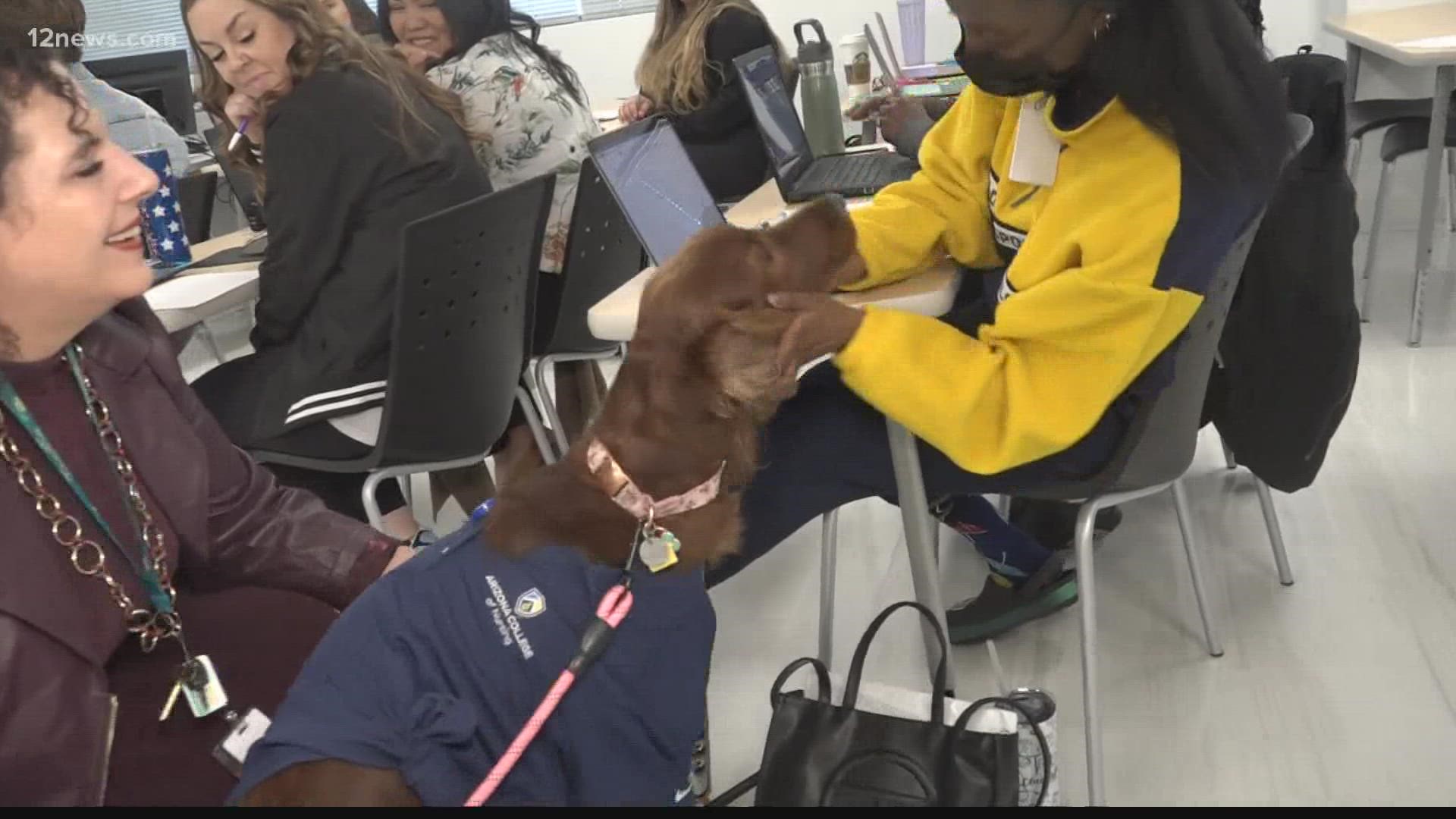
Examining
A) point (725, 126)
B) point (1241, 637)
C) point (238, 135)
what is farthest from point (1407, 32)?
point (238, 135)

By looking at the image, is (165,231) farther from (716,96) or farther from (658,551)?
(658,551)

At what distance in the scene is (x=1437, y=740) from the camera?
166 cm

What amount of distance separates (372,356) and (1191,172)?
1416mm

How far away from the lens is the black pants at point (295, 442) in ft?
6.59

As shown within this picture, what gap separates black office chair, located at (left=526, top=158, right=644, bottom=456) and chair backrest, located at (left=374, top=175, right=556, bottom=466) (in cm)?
31

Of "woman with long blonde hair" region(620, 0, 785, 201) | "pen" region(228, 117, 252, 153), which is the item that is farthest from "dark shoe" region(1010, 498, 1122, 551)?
"pen" region(228, 117, 252, 153)

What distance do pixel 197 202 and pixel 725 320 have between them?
99.4 inches

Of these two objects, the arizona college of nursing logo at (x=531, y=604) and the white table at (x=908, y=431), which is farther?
the white table at (x=908, y=431)

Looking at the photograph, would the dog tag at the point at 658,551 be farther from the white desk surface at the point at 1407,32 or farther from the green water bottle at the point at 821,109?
the white desk surface at the point at 1407,32

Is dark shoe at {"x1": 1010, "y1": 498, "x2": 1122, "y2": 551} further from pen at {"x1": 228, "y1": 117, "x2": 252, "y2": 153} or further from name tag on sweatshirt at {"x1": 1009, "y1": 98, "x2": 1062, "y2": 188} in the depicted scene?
pen at {"x1": 228, "y1": 117, "x2": 252, "y2": 153}

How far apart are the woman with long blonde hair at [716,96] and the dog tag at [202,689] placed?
211cm

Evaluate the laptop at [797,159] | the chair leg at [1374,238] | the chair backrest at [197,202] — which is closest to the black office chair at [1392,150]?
the chair leg at [1374,238]

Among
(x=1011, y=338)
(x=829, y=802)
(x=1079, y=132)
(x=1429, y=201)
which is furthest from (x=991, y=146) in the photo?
(x=1429, y=201)
